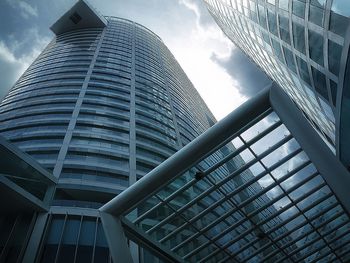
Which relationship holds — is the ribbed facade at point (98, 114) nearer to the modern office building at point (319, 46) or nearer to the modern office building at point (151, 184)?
the modern office building at point (151, 184)

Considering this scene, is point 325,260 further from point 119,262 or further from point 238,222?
point 119,262

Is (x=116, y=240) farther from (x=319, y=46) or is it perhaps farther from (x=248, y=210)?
(x=319, y=46)

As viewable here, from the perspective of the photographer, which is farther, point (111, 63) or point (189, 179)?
point (111, 63)

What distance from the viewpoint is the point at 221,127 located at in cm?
1261

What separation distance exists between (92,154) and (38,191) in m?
15.5

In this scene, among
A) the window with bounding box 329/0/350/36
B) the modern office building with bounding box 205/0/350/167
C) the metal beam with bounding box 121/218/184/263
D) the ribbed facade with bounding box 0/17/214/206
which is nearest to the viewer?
the window with bounding box 329/0/350/36

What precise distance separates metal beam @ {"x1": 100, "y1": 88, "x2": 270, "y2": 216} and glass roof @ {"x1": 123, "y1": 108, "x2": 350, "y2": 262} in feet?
1.53

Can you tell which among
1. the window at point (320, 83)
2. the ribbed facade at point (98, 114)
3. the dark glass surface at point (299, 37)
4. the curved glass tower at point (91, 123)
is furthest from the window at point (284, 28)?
the ribbed facade at point (98, 114)

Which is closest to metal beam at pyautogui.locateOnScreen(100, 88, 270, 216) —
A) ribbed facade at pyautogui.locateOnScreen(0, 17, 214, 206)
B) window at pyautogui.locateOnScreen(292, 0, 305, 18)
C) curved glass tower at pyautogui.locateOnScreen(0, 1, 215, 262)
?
window at pyautogui.locateOnScreen(292, 0, 305, 18)

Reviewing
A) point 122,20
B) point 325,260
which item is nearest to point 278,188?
point 325,260

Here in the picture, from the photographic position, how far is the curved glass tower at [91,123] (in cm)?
2748

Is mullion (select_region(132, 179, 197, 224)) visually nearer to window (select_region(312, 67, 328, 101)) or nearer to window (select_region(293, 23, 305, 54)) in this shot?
window (select_region(312, 67, 328, 101))

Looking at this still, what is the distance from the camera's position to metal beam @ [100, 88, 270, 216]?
1251 cm

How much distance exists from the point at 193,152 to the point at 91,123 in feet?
107
